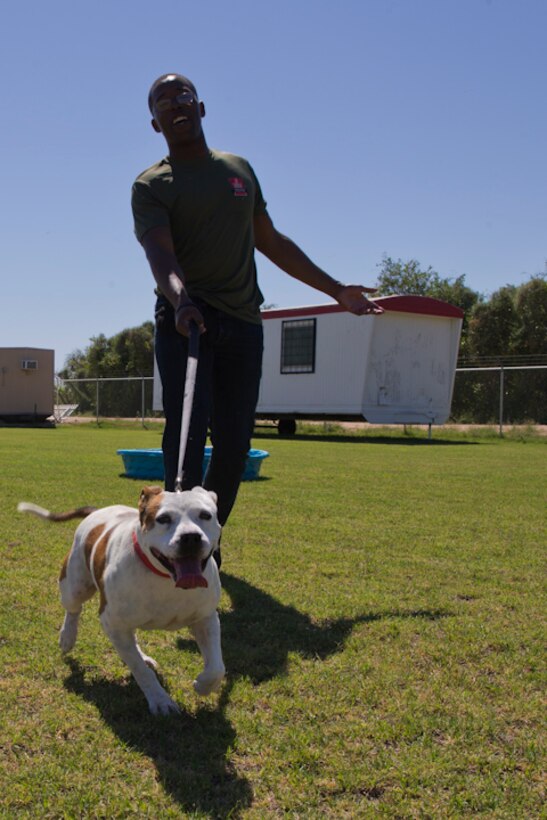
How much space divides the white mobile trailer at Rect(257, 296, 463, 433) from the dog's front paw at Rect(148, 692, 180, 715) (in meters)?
16.4

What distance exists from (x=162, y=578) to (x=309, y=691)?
666 mm

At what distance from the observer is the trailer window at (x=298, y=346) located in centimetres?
2064

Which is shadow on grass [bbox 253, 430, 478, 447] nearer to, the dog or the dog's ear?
the dog

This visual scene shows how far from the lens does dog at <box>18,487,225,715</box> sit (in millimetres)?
2312

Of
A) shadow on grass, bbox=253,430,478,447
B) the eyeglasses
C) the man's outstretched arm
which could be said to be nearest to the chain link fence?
shadow on grass, bbox=253,430,478,447

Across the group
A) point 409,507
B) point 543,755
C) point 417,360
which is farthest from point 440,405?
point 543,755

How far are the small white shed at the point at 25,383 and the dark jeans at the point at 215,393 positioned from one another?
89.6 ft

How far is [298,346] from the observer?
68.9 ft

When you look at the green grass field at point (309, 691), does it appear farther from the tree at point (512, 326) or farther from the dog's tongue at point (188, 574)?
the tree at point (512, 326)

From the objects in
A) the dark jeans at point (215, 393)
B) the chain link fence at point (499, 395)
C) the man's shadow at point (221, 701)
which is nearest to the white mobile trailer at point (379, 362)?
the chain link fence at point (499, 395)

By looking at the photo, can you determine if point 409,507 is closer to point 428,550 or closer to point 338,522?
point 338,522

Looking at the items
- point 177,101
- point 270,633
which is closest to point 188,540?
point 270,633

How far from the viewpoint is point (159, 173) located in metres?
3.69

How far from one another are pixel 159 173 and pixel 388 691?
7.91 feet
